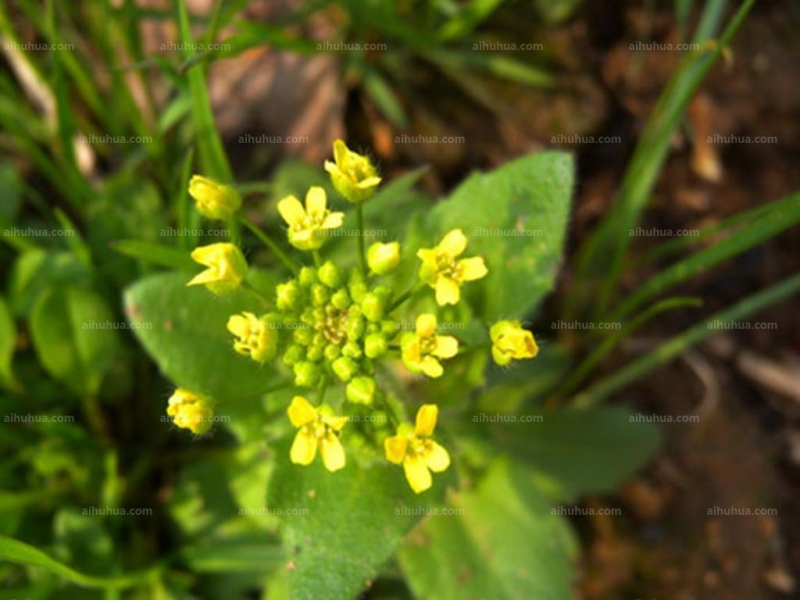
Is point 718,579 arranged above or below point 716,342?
below

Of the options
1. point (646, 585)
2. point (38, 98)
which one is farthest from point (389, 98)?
point (646, 585)

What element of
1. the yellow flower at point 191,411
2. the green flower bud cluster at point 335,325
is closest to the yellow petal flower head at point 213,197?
the green flower bud cluster at point 335,325

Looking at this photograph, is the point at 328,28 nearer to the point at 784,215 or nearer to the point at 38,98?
the point at 38,98

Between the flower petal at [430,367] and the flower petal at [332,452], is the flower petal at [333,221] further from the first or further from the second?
the flower petal at [332,452]

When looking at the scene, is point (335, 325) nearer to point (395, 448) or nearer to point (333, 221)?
point (333, 221)

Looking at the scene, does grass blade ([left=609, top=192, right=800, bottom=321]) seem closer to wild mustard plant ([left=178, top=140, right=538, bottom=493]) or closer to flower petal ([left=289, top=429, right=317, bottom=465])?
wild mustard plant ([left=178, top=140, right=538, bottom=493])

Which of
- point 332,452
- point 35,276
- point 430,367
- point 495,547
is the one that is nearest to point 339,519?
point 332,452

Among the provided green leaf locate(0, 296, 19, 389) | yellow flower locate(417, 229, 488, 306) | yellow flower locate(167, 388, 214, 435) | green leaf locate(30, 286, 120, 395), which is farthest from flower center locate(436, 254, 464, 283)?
green leaf locate(0, 296, 19, 389)
